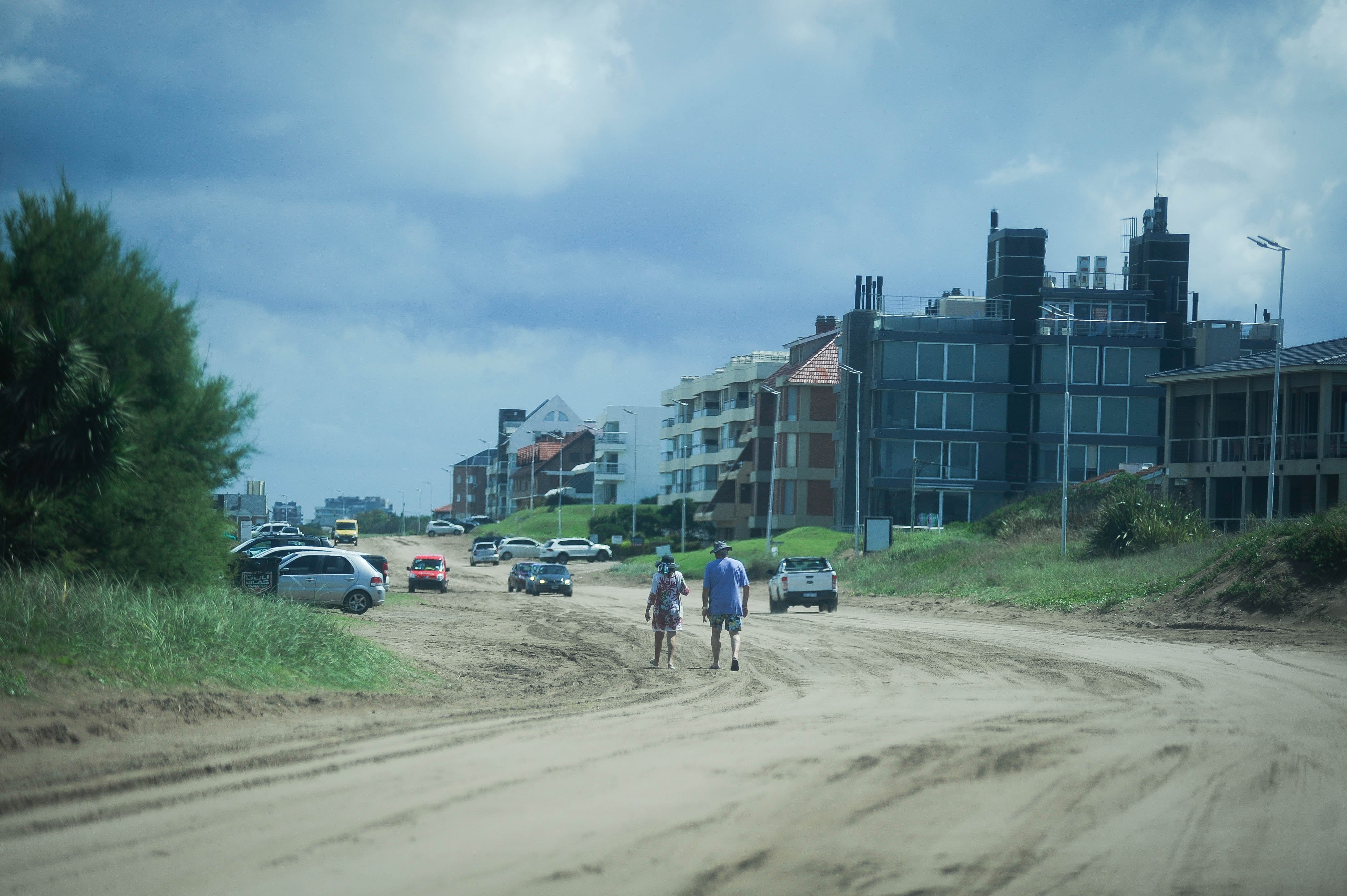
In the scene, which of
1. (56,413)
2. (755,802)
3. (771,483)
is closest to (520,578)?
(771,483)

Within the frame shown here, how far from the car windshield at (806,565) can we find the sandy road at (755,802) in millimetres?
20883

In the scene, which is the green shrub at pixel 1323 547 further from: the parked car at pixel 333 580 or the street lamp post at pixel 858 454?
the street lamp post at pixel 858 454

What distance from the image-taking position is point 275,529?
68312 mm

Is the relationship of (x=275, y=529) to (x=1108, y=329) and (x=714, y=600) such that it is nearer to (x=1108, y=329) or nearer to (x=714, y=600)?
(x=1108, y=329)

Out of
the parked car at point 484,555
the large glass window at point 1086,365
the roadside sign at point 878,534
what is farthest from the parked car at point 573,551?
the large glass window at point 1086,365

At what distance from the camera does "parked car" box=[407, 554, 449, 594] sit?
1753 inches

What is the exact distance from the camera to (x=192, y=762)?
8.73m

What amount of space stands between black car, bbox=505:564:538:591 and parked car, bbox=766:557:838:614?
13640 mm

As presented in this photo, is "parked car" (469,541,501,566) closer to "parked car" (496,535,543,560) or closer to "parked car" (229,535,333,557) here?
"parked car" (496,535,543,560)

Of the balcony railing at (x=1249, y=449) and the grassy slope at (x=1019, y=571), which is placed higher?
the balcony railing at (x=1249, y=449)

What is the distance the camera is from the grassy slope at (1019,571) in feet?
102

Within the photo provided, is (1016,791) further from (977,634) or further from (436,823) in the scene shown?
(977,634)

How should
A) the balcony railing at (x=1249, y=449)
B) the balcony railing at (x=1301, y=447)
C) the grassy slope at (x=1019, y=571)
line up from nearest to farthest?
1. the grassy slope at (x=1019, y=571)
2. the balcony railing at (x=1249, y=449)
3. the balcony railing at (x=1301, y=447)

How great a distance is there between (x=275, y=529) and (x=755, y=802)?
64.8 meters
